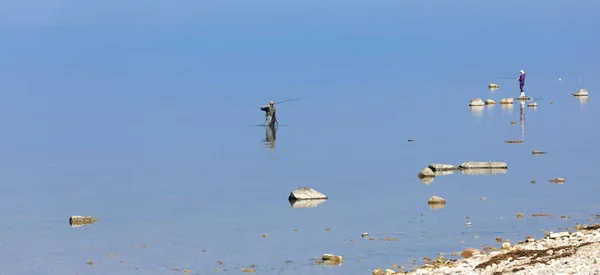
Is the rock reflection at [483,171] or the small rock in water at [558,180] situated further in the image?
the rock reflection at [483,171]

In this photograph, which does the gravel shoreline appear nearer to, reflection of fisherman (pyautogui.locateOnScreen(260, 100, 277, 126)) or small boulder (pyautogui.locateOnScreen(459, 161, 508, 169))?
small boulder (pyautogui.locateOnScreen(459, 161, 508, 169))

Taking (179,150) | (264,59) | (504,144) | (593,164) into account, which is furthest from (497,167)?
(264,59)

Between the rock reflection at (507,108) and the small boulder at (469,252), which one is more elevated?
the rock reflection at (507,108)

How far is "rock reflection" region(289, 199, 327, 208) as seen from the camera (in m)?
48.3

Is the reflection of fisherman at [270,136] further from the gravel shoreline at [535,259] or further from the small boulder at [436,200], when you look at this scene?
the gravel shoreline at [535,259]

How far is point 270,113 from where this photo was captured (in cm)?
7350

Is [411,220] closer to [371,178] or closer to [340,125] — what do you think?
[371,178]

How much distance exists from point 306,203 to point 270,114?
25249 mm

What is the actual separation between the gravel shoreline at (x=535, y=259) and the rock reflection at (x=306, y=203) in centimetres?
1077

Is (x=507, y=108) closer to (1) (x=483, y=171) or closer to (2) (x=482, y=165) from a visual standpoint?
(2) (x=482, y=165)

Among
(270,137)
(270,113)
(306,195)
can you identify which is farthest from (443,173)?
(270,113)

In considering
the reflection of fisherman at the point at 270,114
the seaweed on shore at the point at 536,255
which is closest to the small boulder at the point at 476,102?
the reflection of fisherman at the point at 270,114

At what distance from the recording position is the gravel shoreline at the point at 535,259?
31.2 m

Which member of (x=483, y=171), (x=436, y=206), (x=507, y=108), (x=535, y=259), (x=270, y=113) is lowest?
(x=535, y=259)
